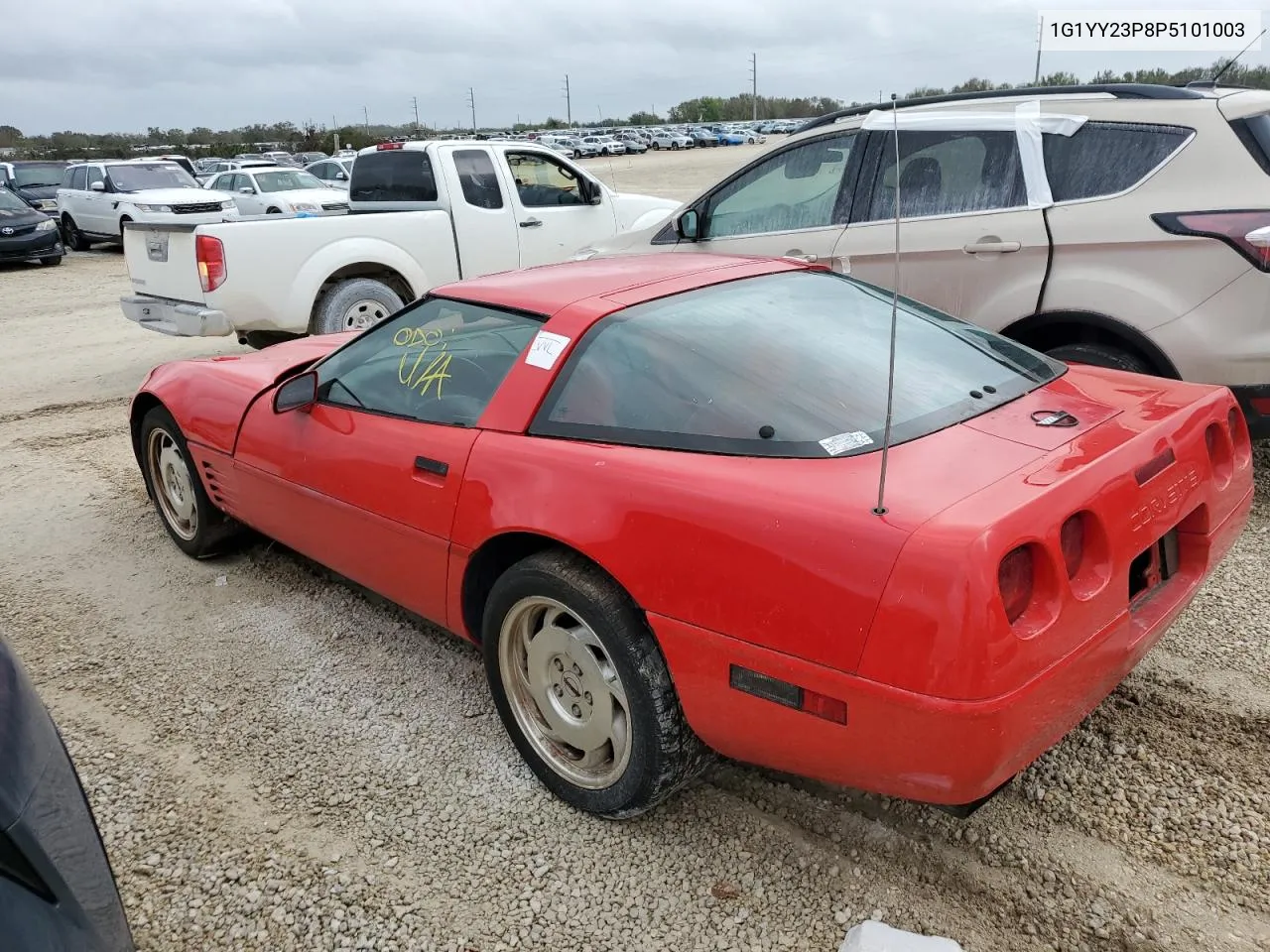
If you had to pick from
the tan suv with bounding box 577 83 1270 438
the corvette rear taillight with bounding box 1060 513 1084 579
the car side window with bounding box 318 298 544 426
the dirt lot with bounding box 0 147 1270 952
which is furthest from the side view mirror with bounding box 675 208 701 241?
the corvette rear taillight with bounding box 1060 513 1084 579

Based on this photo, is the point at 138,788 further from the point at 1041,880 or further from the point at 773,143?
the point at 773,143

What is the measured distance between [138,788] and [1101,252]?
13.5 ft

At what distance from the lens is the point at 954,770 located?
1.85m

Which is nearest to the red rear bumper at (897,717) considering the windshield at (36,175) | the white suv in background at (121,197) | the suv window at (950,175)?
the suv window at (950,175)

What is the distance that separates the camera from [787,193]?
533cm

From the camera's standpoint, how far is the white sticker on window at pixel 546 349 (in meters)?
2.65

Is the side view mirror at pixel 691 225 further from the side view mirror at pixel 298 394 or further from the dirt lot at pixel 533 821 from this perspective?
the dirt lot at pixel 533 821

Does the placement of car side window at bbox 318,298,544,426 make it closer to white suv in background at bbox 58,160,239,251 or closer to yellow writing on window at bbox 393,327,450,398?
yellow writing on window at bbox 393,327,450,398

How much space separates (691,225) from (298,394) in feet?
10.1

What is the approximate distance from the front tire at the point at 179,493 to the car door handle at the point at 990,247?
11.7 feet

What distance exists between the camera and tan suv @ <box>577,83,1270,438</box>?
12.5ft

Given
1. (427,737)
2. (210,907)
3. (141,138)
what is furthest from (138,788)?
(141,138)

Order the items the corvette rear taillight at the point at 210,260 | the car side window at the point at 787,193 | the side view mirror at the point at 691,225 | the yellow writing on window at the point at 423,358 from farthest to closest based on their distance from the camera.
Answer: the corvette rear taillight at the point at 210,260 → the side view mirror at the point at 691,225 → the car side window at the point at 787,193 → the yellow writing on window at the point at 423,358

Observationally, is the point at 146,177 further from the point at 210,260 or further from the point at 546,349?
the point at 546,349
